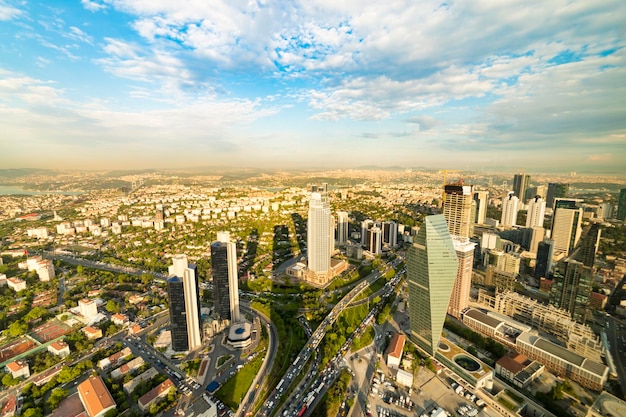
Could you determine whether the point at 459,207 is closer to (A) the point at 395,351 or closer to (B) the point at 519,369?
(B) the point at 519,369

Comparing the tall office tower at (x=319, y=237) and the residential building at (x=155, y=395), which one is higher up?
the tall office tower at (x=319, y=237)

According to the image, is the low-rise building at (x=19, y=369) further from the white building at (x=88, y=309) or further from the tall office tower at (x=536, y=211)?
the tall office tower at (x=536, y=211)

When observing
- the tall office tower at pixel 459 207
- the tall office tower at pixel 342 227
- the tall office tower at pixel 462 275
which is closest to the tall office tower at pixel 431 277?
the tall office tower at pixel 462 275

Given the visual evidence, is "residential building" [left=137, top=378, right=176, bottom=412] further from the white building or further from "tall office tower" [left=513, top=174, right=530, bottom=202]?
"tall office tower" [left=513, top=174, right=530, bottom=202]

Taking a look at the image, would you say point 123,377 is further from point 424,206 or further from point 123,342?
point 424,206

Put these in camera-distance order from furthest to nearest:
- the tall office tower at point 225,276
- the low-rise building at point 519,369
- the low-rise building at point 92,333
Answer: the tall office tower at point 225,276
the low-rise building at point 92,333
the low-rise building at point 519,369
